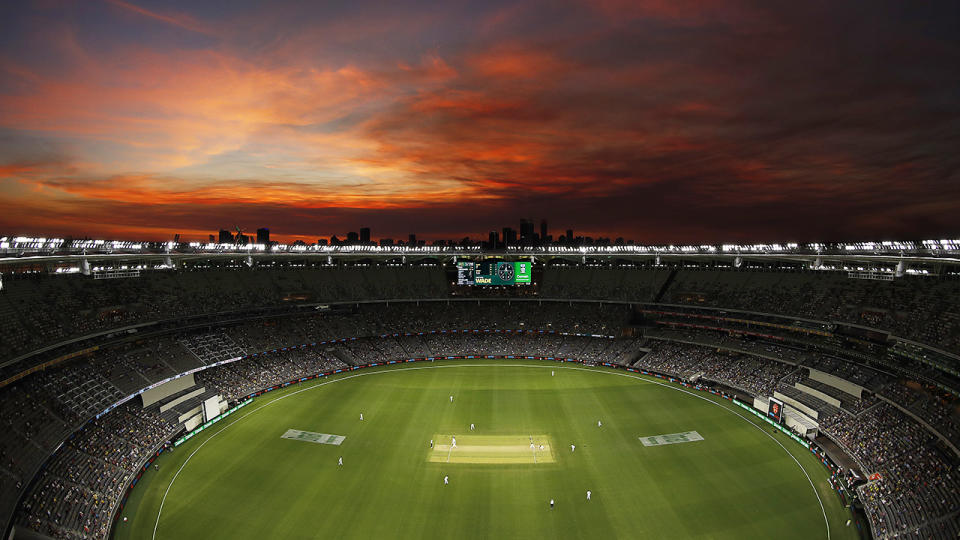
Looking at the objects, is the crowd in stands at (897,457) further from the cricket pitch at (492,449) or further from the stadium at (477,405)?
the cricket pitch at (492,449)

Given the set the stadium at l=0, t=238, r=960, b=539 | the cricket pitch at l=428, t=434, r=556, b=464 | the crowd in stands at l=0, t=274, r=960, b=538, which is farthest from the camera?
the cricket pitch at l=428, t=434, r=556, b=464

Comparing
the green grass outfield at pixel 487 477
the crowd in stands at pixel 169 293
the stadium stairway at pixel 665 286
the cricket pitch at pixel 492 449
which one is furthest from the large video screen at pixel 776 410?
the crowd in stands at pixel 169 293

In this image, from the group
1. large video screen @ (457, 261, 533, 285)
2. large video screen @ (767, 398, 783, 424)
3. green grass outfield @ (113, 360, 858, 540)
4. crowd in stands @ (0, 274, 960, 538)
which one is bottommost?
green grass outfield @ (113, 360, 858, 540)

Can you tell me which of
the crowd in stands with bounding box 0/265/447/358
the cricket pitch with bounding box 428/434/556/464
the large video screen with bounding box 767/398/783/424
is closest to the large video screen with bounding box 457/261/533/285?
the crowd in stands with bounding box 0/265/447/358

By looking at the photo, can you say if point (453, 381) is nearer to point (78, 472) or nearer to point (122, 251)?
point (78, 472)

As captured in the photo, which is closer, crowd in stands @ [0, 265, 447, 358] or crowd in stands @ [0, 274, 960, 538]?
crowd in stands @ [0, 274, 960, 538]

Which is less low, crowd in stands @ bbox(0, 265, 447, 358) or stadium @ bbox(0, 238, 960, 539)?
crowd in stands @ bbox(0, 265, 447, 358)

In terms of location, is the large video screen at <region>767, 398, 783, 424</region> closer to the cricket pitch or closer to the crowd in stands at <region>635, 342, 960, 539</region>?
the crowd in stands at <region>635, 342, 960, 539</region>
